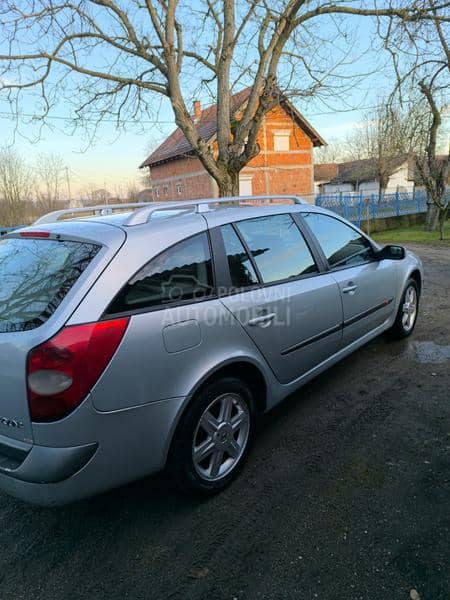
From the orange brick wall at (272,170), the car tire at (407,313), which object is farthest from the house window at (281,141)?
the car tire at (407,313)

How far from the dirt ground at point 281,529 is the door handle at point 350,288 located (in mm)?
987

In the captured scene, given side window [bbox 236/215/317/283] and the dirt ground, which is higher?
side window [bbox 236/215/317/283]

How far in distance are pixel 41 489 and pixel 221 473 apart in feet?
3.30

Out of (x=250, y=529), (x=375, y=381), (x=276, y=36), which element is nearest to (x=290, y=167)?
(x=276, y=36)

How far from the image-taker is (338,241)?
135 inches

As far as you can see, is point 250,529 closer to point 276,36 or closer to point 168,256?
point 168,256

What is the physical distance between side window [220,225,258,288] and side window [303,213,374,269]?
2.99ft

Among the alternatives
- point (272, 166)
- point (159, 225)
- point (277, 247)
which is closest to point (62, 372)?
point (159, 225)

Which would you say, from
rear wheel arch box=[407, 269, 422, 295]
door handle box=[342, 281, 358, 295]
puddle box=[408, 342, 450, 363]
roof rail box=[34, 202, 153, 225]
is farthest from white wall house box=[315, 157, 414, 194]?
roof rail box=[34, 202, 153, 225]

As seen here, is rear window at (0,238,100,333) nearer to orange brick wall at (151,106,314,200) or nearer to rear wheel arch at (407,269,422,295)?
rear wheel arch at (407,269,422,295)

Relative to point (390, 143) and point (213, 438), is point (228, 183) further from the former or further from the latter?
point (390, 143)

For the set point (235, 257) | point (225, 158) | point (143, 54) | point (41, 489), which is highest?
point (143, 54)

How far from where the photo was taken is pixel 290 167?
28594 millimetres

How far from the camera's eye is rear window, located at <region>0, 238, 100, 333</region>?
1791 millimetres
